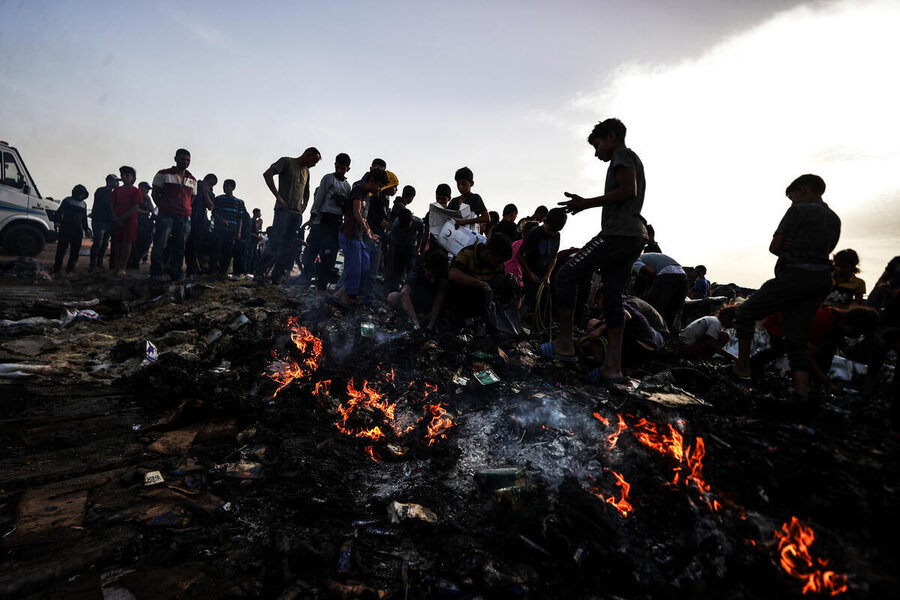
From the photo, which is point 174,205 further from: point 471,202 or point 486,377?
point 486,377

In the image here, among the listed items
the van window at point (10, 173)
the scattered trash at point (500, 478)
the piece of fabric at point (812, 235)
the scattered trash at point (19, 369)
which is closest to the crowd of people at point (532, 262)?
the piece of fabric at point (812, 235)

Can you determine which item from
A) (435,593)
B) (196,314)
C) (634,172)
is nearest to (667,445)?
(435,593)

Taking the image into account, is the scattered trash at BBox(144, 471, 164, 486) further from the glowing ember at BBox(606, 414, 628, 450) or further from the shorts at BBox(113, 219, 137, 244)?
the shorts at BBox(113, 219, 137, 244)

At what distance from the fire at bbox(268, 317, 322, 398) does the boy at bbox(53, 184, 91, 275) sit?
814cm

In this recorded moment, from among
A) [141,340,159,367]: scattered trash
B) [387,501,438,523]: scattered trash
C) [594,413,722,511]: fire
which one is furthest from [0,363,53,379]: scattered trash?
[594,413,722,511]: fire

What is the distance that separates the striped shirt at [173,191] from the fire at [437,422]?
668cm

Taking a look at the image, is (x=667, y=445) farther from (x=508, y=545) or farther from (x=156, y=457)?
(x=156, y=457)

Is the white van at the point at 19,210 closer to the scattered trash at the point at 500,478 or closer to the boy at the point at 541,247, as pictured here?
the boy at the point at 541,247

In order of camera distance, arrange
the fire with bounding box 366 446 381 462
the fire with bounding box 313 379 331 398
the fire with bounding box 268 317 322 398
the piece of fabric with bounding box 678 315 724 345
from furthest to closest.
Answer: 1. the piece of fabric with bounding box 678 315 724 345
2. the fire with bounding box 268 317 322 398
3. the fire with bounding box 313 379 331 398
4. the fire with bounding box 366 446 381 462

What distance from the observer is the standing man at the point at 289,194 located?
658cm

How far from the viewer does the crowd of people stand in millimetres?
3502

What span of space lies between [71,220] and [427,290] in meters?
9.48

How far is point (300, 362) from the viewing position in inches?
179

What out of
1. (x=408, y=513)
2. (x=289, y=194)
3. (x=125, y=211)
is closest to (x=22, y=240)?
(x=125, y=211)
